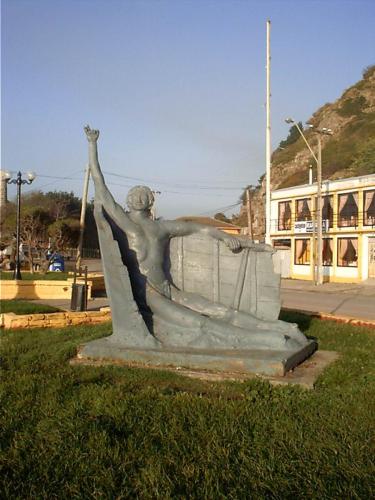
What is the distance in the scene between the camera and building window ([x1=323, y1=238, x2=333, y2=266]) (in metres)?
33.6

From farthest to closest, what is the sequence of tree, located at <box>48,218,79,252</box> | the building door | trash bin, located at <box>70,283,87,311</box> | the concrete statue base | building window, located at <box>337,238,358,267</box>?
tree, located at <box>48,218,79,252</box> < building window, located at <box>337,238,358,267</box> < the building door < trash bin, located at <box>70,283,87,311</box> < the concrete statue base

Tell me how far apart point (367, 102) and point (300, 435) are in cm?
6960

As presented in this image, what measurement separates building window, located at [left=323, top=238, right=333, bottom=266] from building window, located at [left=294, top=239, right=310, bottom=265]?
A: 1.45 metres

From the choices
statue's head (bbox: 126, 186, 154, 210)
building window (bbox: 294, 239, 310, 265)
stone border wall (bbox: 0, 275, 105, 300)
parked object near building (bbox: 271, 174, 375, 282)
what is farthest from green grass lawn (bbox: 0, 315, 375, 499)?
building window (bbox: 294, 239, 310, 265)

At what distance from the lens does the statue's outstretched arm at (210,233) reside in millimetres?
6820

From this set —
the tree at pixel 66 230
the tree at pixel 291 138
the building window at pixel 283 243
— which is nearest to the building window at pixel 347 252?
the building window at pixel 283 243

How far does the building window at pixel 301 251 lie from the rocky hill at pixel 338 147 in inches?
528

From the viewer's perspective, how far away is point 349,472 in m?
3.16

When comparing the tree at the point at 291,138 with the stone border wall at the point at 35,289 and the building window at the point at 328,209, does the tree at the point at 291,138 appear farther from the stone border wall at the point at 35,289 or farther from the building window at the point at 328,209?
the stone border wall at the point at 35,289

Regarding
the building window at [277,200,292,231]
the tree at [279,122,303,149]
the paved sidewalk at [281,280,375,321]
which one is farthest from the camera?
the tree at [279,122,303,149]

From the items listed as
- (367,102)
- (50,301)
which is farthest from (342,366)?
(367,102)

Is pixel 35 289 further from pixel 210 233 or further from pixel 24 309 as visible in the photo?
pixel 210 233

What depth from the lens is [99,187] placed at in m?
6.56

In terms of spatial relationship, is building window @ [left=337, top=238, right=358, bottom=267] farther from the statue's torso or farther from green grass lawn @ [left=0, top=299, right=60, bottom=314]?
the statue's torso
